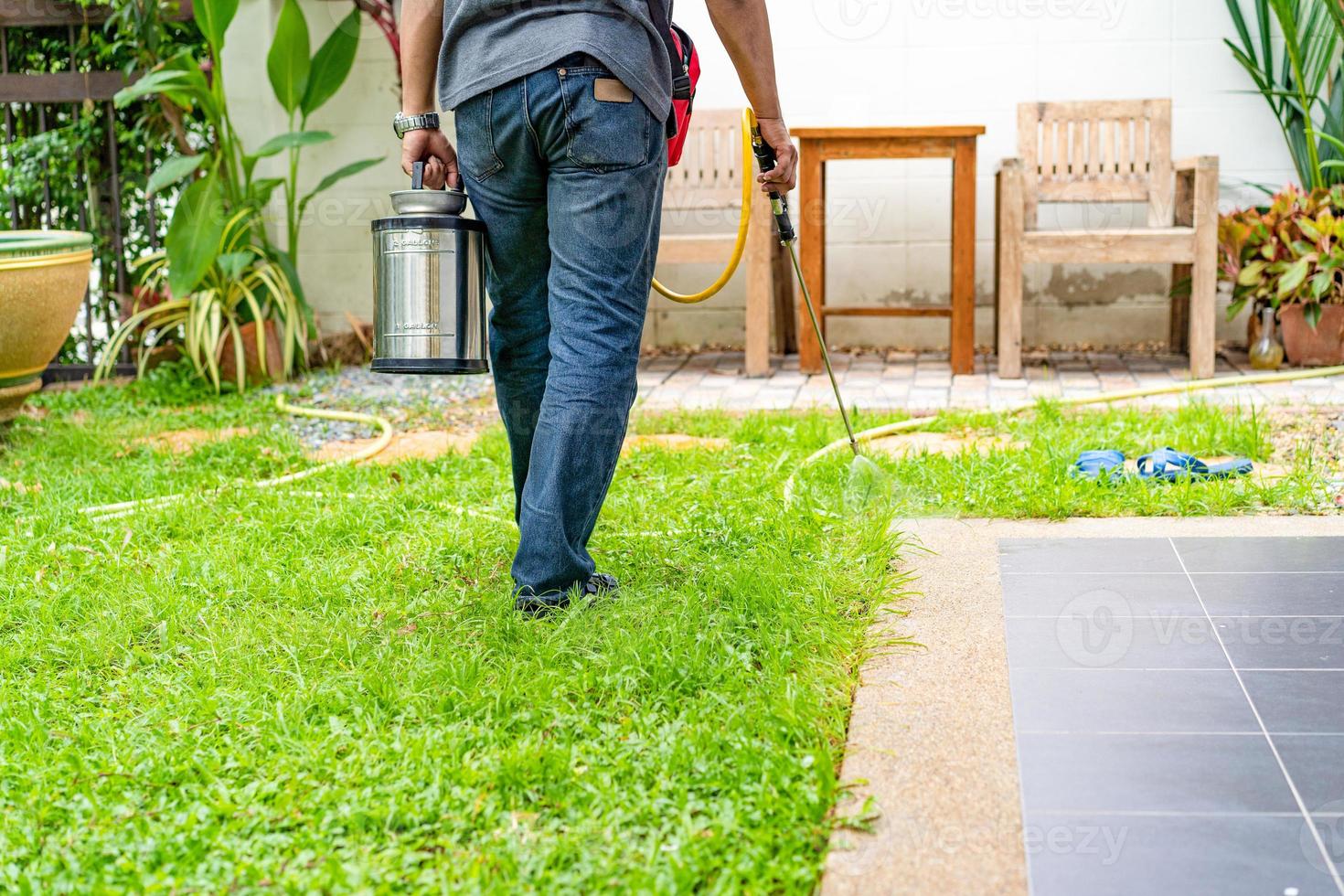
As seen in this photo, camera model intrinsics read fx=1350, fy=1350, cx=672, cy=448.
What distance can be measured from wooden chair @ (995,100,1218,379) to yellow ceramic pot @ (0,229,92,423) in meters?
2.93

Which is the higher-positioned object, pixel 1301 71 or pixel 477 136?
pixel 1301 71

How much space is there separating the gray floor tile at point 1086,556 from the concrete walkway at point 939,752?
52 mm

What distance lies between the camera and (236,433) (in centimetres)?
389

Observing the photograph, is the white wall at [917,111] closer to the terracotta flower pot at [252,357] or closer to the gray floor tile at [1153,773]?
the terracotta flower pot at [252,357]

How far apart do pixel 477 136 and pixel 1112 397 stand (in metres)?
2.42

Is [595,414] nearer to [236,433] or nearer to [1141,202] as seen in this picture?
[236,433]

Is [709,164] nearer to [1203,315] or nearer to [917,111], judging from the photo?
[917,111]

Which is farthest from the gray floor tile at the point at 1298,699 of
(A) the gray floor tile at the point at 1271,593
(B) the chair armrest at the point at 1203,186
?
(B) the chair armrest at the point at 1203,186

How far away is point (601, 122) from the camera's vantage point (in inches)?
76.9

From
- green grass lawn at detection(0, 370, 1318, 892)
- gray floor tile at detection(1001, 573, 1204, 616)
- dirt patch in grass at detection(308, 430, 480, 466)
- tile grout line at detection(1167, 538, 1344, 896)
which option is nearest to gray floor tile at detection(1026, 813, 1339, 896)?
tile grout line at detection(1167, 538, 1344, 896)

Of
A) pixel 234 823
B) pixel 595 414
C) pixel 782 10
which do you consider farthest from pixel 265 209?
pixel 234 823

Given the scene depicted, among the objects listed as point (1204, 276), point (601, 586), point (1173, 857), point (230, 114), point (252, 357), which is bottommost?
point (1173, 857)

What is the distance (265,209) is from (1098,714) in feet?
14.2

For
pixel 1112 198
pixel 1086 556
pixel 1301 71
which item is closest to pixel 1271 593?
pixel 1086 556
